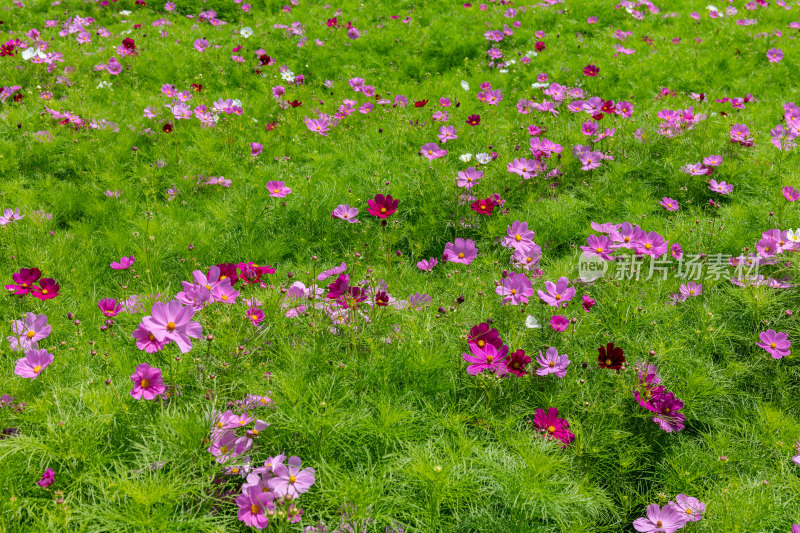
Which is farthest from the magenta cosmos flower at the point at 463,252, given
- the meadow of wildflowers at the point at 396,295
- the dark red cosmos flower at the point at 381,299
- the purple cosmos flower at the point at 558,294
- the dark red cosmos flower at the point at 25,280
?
the dark red cosmos flower at the point at 25,280

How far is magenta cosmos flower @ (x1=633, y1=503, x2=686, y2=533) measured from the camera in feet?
5.39

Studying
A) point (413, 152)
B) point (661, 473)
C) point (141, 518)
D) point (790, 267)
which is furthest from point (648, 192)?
point (141, 518)

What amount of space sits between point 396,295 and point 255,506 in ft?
4.40

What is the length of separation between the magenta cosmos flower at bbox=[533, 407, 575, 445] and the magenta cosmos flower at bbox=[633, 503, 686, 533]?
33 cm

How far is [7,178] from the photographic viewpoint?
3805mm

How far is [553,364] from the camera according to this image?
2.10 m

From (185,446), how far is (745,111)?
5161mm

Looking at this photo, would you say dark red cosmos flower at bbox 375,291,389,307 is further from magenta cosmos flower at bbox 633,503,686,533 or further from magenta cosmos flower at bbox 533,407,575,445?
magenta cosmos flower at bbox 633,503,686,533

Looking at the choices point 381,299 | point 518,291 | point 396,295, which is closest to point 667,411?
point 518,291

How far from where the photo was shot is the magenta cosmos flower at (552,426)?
1889 millimetres

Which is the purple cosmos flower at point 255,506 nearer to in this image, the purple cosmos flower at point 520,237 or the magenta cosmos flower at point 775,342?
the purple cosmos flower at point 520,237

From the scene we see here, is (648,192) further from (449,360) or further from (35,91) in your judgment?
(35,91)

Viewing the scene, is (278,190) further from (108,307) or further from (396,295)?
(108,307)

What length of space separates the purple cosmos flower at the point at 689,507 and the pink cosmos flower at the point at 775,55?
5807mm
